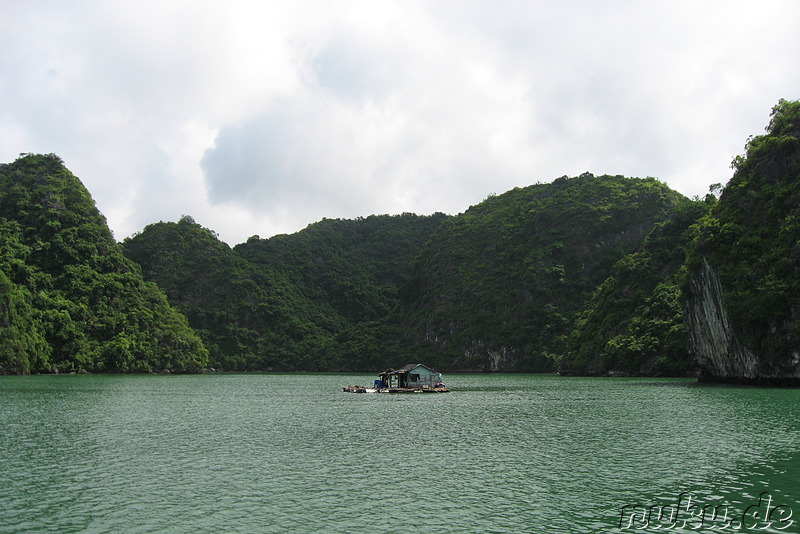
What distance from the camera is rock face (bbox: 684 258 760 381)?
66.4 meters

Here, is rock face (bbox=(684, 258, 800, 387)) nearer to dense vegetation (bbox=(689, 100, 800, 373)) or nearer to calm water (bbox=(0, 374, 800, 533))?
dense vegetation (bbox=(689, 100, 800, 373))

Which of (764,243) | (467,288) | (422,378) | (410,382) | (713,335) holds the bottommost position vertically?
Result: (410,382)

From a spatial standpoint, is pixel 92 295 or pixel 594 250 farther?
pixel 594 250

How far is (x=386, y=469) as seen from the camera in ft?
75.4

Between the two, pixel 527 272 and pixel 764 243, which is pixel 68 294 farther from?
pixel 764 243

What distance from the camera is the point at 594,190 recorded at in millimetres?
177250

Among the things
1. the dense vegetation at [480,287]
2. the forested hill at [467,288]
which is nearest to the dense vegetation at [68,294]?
the dense vegetation at [480,287]

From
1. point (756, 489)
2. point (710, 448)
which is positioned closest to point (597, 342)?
point (710, 448)

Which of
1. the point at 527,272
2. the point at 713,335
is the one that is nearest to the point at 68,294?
the point at 527,272

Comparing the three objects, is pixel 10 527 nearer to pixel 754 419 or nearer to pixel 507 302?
pixel 754 419

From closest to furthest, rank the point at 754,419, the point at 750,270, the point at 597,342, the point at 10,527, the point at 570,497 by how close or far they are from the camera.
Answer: the point at 10,527 → the point at 570,497 → the point at 754,419 → the point at 750,270 → the point at 597,342

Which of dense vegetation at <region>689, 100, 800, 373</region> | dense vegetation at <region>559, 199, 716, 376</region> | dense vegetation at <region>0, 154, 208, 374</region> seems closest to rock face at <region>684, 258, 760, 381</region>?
dense vegetation at <region>689, 100, 800, 373</region>

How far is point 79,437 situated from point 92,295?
101 metres

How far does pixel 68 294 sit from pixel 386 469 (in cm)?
11470
